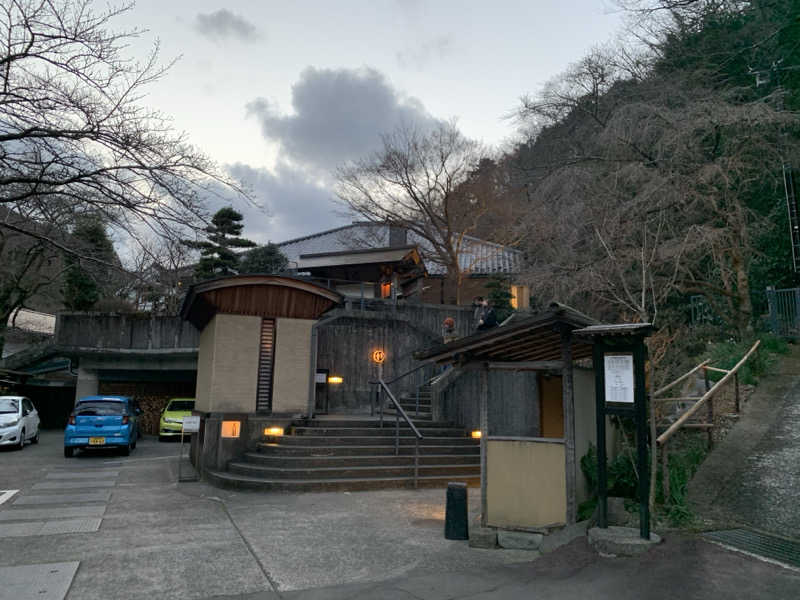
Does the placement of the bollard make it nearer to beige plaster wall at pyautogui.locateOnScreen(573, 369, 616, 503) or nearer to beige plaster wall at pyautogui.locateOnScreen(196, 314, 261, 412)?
beige plaster wall at pyautogui.locateOnScreen(573, 369, 616, 503)

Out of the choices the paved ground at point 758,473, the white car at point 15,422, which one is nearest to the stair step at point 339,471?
the paved ground at point 758,473

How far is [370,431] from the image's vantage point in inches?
473

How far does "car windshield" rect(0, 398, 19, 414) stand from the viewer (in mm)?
16516

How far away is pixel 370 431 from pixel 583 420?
214 inches

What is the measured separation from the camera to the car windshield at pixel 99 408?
15.1 metres

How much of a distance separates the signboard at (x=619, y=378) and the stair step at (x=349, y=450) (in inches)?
234

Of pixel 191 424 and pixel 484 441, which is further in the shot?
pixel 191 424

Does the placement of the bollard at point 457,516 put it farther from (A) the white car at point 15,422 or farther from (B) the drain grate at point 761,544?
(A) the white car at point 15,422

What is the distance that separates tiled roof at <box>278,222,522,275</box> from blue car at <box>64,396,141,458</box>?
16.8m

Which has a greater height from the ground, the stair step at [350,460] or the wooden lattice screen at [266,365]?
the wooden lattice screen at [266,365]

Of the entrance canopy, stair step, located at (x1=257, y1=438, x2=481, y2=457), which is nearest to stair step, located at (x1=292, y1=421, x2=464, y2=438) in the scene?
stair step, located at (x1=257, y1=438, x2=481, y2=457)

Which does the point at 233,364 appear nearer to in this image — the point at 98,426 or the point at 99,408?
the point at 98,426

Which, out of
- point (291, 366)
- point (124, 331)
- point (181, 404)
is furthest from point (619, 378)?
point (124, 331)

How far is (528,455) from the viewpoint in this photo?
7164 mm
